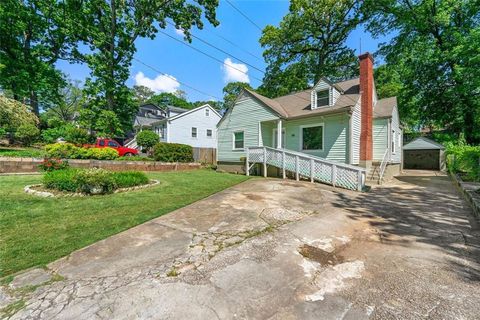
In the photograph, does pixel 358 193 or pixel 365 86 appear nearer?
pixel 358 193

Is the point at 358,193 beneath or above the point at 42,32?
beneath

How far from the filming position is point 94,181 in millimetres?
6703

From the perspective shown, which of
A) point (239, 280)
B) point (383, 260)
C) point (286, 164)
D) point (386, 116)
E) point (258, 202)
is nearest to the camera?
point (239, 280)

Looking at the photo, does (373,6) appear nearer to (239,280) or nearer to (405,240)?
(405,240)

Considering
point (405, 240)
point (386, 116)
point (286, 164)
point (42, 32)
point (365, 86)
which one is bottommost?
point (405, 240)

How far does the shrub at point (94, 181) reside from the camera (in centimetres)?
664

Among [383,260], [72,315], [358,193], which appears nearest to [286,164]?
[358,193]

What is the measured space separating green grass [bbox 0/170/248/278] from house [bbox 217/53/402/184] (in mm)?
7468

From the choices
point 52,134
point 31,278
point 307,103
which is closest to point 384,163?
point 307,103

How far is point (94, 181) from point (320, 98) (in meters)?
12.1

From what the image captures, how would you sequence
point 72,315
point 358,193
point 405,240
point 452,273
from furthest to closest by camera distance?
point 358,193, point 405,240, point 452,273, point 72,315

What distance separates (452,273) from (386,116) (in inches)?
476

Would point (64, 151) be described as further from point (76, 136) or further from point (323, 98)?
point (323, 98)

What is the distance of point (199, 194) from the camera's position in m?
7.34
